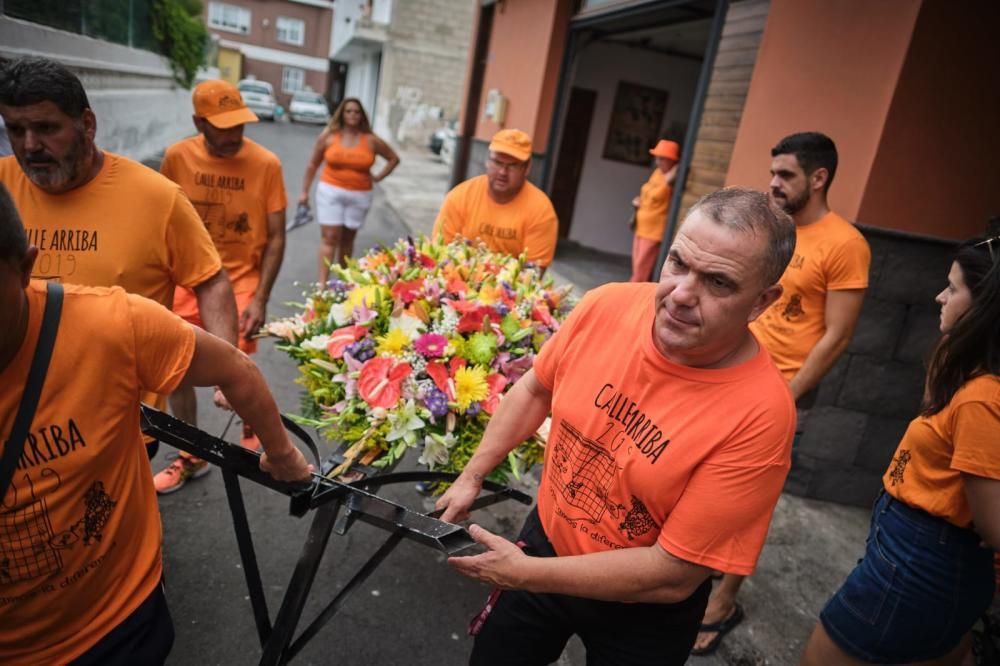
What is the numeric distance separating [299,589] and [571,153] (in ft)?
34.1

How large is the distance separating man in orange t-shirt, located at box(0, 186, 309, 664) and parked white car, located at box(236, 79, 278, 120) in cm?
3492

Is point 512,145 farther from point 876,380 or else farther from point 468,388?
point 876,380

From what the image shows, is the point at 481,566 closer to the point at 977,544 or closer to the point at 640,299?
the point at 640,299

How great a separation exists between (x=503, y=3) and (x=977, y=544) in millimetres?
11579

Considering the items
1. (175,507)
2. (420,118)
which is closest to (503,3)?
(175,507)

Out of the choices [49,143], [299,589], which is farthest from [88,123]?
[299,589]

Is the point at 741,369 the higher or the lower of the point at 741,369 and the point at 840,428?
the higher

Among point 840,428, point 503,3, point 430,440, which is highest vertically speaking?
point 503,3

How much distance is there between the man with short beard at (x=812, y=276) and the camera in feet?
10.0

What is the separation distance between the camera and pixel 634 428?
1659 millimetres

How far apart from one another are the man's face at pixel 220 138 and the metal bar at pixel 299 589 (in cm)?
262

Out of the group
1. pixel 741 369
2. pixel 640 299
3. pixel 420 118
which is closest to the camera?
pixel 741 369

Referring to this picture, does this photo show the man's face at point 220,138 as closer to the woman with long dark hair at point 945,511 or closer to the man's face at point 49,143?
the man's face at point 49,143

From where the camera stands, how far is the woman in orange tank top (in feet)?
22.5
